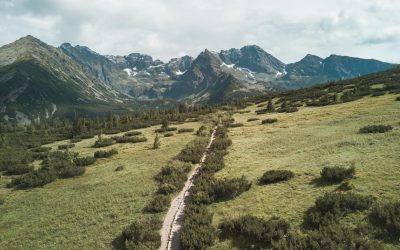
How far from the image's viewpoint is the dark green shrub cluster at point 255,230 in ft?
58.5

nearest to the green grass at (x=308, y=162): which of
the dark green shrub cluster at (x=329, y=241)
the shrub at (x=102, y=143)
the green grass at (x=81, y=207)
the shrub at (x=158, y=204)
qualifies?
the dark green shrub cluster at (x=329, y=241)

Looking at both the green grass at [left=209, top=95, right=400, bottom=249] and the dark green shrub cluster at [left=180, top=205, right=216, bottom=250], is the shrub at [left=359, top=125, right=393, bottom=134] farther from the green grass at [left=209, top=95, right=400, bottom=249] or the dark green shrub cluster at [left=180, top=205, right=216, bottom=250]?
the dark green shrub cluster at [left=180, top=205, right=216, bottom=250]

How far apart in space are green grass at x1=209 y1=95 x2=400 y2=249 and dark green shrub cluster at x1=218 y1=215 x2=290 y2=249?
930 millimetres

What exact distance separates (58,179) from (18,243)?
14.9 metres

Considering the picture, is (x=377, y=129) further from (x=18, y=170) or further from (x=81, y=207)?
(x=18, y=170)

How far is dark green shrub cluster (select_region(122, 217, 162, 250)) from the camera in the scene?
19875 millimetres

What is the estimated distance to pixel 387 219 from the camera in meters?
16.3

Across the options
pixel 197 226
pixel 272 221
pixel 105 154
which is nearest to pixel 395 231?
pixel 272 221

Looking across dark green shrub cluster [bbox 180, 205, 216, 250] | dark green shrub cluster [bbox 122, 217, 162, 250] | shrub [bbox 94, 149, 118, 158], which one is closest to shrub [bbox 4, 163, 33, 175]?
shrub [bbox 94, 149, 118, 158]

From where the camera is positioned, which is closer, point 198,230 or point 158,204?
point 198,230

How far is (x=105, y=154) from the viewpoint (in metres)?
46.4

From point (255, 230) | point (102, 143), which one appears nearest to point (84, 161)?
point (102, 143)

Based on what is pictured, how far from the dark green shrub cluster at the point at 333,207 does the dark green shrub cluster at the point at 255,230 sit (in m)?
1.44

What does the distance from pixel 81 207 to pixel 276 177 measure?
15567 mm
